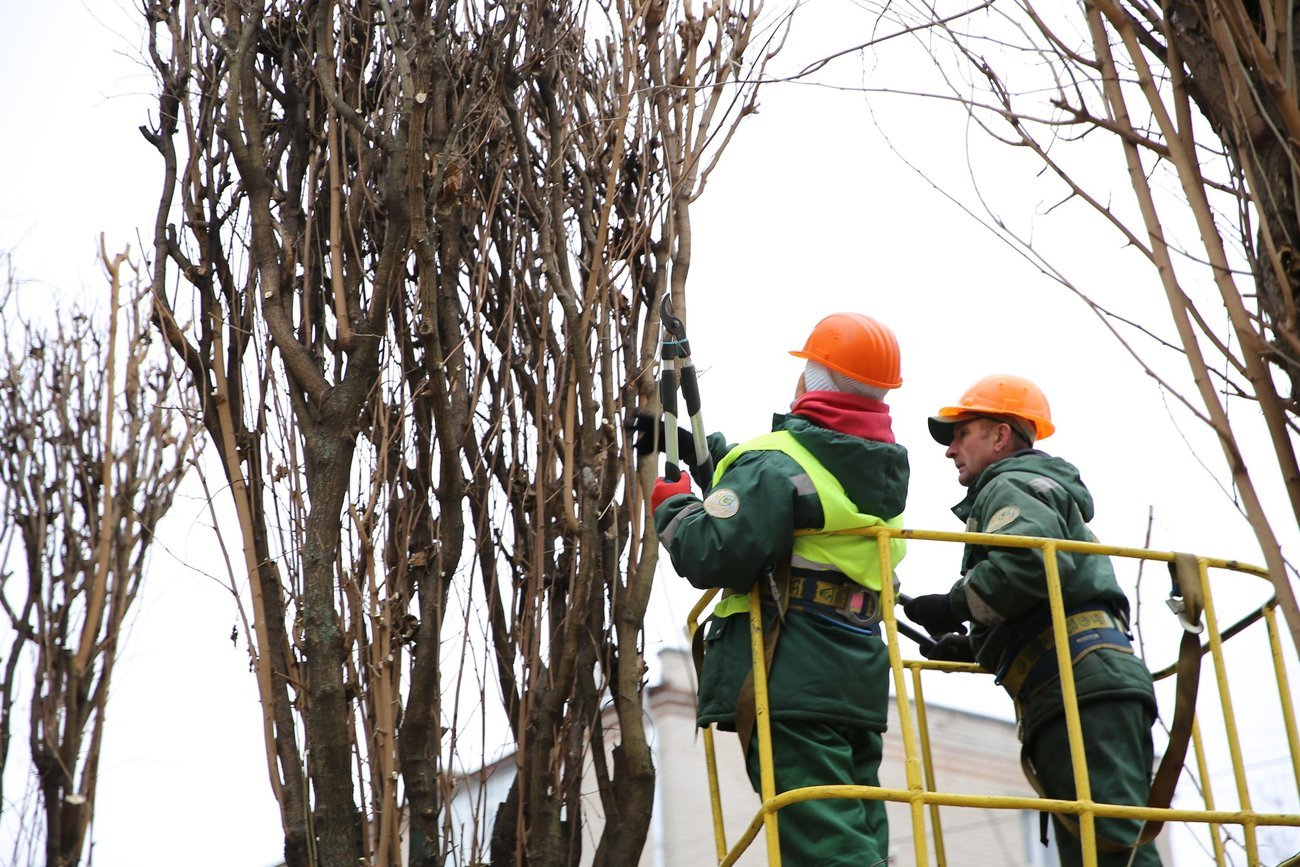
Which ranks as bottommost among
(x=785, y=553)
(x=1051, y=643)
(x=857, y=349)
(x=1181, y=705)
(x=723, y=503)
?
(x=1181, y=705)

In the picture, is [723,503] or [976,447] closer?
[723,503]

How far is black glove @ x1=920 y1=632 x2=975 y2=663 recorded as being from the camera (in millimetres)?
4719

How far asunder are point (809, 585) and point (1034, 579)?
582 mm

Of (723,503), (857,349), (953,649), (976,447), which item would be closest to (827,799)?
(723,503)

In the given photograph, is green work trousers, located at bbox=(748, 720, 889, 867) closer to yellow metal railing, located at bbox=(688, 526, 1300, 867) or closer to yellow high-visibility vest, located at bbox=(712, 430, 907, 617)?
yellow metal railing, located at bbox=(688, 526, 1300, 867)

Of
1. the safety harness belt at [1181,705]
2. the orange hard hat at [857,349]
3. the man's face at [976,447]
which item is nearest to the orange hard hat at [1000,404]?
the man's face at [976,447]

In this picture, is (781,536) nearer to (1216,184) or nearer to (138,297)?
(1216,184)

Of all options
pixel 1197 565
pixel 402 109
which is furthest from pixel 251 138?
pixel 1197 565

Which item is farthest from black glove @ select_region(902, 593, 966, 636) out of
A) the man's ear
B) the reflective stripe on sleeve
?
the reflective stripe on sleeve

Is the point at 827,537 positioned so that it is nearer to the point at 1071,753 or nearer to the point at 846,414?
the point at 846,414

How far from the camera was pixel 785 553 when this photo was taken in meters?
3.91

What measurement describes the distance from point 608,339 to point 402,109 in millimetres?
1147

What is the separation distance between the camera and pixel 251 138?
5539mm

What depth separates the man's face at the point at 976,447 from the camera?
4574mm
